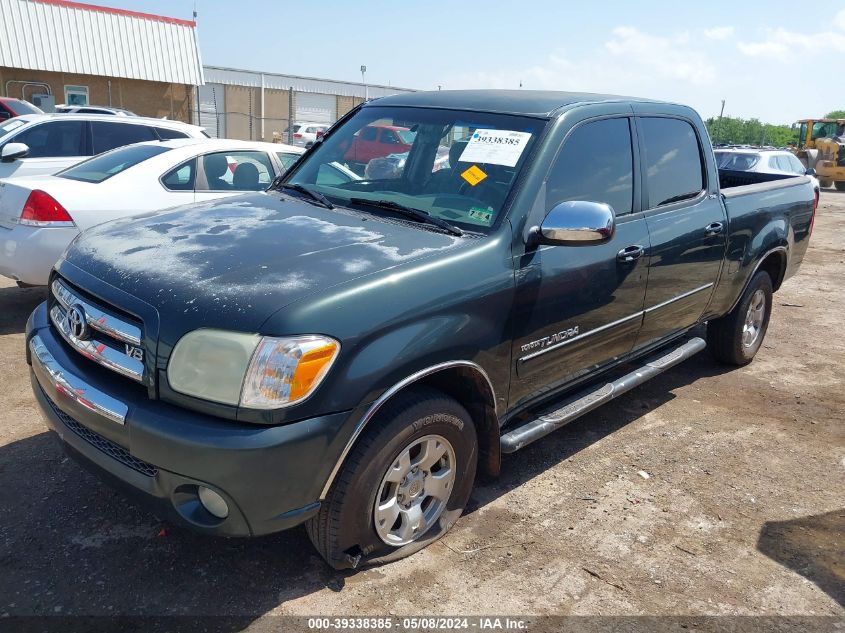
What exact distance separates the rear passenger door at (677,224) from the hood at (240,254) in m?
1.59

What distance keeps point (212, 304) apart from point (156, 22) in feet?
95.0

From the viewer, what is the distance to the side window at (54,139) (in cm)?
842

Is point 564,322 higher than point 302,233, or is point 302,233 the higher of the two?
point 302,233

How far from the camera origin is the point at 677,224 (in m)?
4.21

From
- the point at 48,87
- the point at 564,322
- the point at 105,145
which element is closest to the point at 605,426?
the point at 564,322

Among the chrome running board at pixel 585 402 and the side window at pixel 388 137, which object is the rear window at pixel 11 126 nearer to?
the side window at pixel 388 137

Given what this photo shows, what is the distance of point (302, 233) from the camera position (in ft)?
10.3

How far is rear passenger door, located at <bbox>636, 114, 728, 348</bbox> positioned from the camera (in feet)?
13.5

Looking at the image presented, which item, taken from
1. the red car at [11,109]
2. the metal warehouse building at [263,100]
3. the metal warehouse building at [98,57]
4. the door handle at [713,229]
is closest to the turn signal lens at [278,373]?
the door handle at [713,229]

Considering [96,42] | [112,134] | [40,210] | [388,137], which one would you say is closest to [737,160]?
[112,134]

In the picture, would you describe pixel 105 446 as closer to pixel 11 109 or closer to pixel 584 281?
pixel 584 281

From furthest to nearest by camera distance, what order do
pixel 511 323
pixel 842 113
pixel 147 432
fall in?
1. pixel 842 113
2. pixel 511 323
3. pixel 147 432

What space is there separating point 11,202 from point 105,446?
382 cm

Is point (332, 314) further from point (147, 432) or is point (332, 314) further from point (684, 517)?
point (684, 517)
